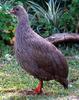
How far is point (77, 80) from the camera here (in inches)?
319

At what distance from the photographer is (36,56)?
21.4ft

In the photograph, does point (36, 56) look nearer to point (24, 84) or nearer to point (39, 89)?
point (39, 89)

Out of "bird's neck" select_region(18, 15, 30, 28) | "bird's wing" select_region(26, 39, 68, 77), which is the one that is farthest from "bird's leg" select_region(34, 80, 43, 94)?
"bird's neck" select_region(18, 15, 30, 28)

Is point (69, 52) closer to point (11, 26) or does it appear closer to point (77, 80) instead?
point (11, 26)

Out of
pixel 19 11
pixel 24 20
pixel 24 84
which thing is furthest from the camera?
pixel 24 84

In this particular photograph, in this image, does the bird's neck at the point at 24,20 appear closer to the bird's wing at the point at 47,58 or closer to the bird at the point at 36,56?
the bird at the point at 36,56

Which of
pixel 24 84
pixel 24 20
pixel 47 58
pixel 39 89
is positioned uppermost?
pixel 24 20

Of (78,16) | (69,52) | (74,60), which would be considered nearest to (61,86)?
(74,60)

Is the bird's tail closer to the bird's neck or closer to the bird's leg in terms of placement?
the bird's leg

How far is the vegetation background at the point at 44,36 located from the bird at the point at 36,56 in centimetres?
36

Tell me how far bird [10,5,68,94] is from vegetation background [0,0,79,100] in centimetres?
36

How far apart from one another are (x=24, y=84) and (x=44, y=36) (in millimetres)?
3226

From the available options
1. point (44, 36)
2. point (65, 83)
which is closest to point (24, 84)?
point (65, 83)

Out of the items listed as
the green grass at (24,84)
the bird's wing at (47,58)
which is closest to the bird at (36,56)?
the bird's wing at (47,58)
